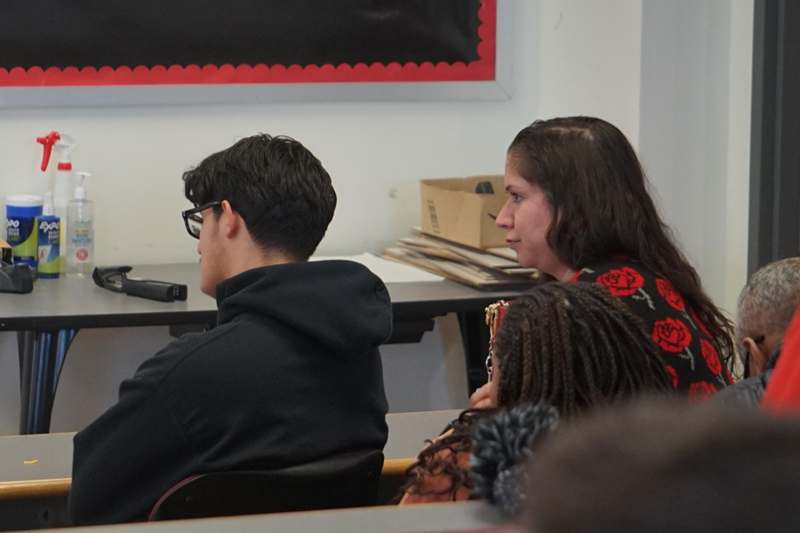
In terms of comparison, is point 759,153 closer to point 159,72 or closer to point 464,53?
point 464,53

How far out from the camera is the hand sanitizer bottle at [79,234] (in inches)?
125

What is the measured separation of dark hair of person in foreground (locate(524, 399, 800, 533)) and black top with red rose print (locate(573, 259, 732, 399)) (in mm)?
1450

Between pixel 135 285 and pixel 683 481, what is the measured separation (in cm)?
267

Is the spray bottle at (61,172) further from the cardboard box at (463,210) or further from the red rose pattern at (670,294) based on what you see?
the red rose pattern at (670,294)

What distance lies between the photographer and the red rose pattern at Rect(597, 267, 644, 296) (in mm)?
1914

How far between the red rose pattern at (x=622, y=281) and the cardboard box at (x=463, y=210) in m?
1.10

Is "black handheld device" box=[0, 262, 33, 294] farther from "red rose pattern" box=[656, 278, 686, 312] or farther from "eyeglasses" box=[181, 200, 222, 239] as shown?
"red rose pattern" box=[656, 278, 686, 312]


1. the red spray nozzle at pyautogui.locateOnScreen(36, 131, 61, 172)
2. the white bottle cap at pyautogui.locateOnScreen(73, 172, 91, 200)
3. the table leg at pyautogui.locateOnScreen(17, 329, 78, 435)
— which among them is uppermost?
the red spray nozzle at pyautogui.locateOnScreen(36, 131, 61, 172)

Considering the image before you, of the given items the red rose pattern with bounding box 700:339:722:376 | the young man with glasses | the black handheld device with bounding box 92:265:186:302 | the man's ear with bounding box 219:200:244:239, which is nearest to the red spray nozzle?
the black handheld device with bounding box 92:265:186:302

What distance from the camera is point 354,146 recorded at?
3465mm

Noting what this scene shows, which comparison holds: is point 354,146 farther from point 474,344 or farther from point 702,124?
point 702,124

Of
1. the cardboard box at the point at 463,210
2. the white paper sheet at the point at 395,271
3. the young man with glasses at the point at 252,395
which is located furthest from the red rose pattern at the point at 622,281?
the white paper sheet at the point at 395,271

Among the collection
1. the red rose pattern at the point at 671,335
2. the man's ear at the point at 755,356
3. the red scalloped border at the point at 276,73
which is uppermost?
the red scalloped border at the point at 276,73

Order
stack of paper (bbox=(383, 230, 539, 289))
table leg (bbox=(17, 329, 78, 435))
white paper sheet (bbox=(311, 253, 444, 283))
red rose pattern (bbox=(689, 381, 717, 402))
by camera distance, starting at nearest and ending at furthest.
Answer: red rose pattern (bbox=(689, 381, 717, 402)), table leg (bbox=(17, 329, 78, 435)), stack of paper (bbox=(383, 230, 539, 289)), white paper sheet (bbox=(311, 253, 444, 283))
